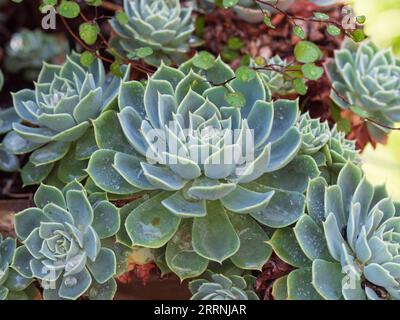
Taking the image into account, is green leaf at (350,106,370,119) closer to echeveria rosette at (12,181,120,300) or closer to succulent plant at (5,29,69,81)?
echeveria rosette at (12,181,120,300)

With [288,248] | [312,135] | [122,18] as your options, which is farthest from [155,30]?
[288,248]

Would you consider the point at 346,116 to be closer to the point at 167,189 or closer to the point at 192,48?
the point at 192,48

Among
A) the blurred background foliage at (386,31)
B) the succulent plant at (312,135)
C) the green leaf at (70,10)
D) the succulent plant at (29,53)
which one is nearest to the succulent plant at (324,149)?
the succulent plant at (312,135)

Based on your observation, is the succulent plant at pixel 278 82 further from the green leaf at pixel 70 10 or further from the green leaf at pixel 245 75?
the green leaf at pixel 70 10

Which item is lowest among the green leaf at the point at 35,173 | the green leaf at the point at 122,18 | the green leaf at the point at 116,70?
the green leaf at the point at 35,173

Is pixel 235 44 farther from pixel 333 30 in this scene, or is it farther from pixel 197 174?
pixel 197 174
